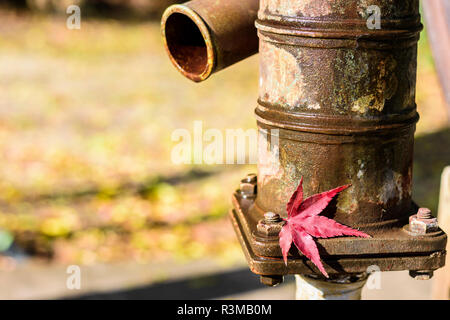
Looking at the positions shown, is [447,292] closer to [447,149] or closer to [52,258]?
[52,258]

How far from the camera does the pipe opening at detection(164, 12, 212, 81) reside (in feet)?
6.29

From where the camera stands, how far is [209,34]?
68.3 inches

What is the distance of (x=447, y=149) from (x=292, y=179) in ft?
17.0

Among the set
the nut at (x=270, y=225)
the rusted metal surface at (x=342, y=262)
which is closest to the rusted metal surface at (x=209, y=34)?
the nut at (x=270, y=225)

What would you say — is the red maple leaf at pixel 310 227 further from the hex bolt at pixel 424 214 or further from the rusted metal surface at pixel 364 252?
the hex bolt at pixel 424 214

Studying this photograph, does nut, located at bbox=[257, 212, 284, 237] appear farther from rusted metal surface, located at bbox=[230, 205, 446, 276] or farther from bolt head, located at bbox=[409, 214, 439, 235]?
bolt head, located at bbox=[409, 214, 439, 235]

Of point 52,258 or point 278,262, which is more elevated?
point 278,262

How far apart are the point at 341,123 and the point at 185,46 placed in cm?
66

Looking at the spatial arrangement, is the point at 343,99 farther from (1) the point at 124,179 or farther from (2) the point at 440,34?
(1) the point at 124,179

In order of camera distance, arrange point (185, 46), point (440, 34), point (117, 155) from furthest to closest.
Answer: point (117, 155) < point (440, 34) < point (185, 46)

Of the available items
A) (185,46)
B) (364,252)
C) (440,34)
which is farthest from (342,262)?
(440,34)

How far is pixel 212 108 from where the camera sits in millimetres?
7871

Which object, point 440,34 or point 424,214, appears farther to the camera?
point 440,34

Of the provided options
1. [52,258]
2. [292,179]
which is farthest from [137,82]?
[292,179]
